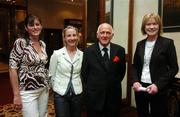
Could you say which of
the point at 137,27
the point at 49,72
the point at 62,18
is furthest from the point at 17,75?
the point at 62,18

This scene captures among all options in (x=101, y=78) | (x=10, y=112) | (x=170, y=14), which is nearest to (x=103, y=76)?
(x=101, y=78)

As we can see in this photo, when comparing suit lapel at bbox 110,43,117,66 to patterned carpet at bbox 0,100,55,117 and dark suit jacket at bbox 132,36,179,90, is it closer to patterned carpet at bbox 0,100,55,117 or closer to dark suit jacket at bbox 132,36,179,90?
dark suit jacket at bbox 132,36,179,90

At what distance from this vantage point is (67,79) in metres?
2.68

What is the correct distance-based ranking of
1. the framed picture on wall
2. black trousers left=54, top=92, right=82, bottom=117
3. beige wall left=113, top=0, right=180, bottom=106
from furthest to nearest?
beige wall left=113, top=0, right=180, bottom=106 → the framed picture on wall → black trousers left=54, top=92, right=82, bottom=117

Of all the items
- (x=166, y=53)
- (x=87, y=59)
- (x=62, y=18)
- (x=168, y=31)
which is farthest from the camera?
(x=62, y=18)

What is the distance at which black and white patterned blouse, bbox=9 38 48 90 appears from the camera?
2428mm

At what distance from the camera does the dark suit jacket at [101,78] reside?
8.32ft

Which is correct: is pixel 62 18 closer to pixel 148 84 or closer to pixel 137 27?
pixel 137 27

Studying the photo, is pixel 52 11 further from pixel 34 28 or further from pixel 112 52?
pixel 112 52

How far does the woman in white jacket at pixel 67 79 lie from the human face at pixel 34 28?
31 cm

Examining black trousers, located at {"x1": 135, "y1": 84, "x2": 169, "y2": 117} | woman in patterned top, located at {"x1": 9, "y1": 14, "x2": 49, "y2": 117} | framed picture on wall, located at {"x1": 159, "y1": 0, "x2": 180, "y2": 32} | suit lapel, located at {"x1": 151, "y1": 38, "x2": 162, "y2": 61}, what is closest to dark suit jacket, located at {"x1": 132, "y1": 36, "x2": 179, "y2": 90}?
suit lapel, located at {"x1": 151, "y1": 38, "x2": 162, "y2": 61}

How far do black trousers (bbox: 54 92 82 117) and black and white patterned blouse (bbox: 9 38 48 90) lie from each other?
10.3 inches

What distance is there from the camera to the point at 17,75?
247 cm

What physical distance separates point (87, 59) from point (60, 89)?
0.42 metres
